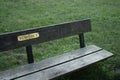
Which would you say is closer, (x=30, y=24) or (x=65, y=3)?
(x=30, y=24)

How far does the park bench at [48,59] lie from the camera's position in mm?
3713

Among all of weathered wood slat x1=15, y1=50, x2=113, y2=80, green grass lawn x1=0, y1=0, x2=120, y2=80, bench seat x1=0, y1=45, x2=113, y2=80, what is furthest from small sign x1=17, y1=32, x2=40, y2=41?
green grass lawn x1=0, y1=0, x2=120, y2=80

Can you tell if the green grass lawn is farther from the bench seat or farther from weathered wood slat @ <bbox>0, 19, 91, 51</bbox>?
weathered wood slat @ <bbox>0, 19, 91, 51</bbox>

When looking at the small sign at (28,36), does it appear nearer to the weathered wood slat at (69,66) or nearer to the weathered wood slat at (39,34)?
the weathered wood slat at (39,34)

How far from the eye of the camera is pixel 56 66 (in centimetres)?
404

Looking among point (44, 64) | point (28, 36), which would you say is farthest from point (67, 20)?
point (44, 64)

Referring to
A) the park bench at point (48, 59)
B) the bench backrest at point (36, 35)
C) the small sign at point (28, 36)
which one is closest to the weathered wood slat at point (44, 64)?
the park bench at point (48, 59)

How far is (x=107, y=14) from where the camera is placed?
9.91 metres

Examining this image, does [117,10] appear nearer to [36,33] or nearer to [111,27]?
[111,27]

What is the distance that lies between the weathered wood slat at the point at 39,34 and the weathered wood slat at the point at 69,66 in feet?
2.16

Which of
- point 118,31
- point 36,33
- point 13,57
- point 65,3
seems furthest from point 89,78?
point 65,3

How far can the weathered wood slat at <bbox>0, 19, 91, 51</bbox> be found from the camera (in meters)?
3.87

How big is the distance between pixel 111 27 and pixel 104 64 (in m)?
3.30

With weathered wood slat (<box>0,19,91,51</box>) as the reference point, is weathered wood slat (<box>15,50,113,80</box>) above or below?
below
